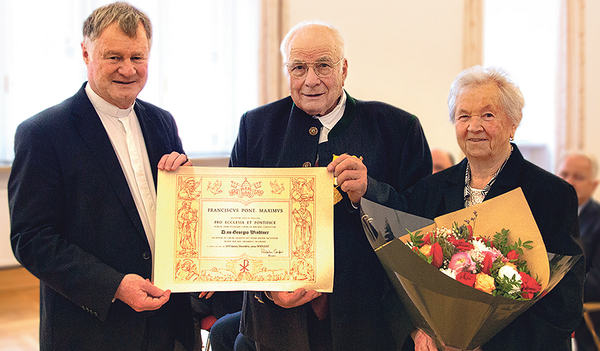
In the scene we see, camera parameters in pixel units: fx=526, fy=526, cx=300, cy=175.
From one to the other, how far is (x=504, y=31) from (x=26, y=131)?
7411mm

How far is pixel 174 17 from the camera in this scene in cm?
539

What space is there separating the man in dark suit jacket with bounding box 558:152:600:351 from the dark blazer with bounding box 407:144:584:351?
169cm

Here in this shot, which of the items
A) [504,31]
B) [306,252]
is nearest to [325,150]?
[306,252]

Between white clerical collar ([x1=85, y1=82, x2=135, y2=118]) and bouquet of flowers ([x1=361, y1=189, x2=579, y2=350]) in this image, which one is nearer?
bouquet of flowers ([x1=361, y1=189, x2=579, y2=350])

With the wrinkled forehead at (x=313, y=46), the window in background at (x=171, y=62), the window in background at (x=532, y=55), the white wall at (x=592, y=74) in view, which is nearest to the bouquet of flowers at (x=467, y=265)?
the wrinkled forehead at (x=313, y=46)

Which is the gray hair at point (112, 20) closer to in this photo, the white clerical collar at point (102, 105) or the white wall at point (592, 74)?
the white clerical collar at point (102, 105)

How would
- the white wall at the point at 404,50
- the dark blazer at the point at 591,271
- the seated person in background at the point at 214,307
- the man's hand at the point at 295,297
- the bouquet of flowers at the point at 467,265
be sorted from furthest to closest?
the white wall at the point at 404,50 < the dark blazer at the point at 591,271 < the seated person in background at the point at 214,307 < the man's hand at the point at 295,297 < the bouquet of flowers at the point at 467,265

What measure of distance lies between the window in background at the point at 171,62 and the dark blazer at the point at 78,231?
369 centimetres

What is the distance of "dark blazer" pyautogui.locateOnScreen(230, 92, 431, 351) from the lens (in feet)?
5.53

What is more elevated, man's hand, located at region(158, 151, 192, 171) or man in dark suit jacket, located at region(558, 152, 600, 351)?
man's hand, located at region(158, 151, 192, 171)

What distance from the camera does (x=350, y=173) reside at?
158 cm

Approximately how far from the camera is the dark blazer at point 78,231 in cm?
149

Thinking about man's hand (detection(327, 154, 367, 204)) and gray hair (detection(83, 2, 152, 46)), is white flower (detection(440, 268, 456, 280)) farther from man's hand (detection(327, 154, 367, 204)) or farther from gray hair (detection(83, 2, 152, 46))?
gray hair (detection(83, 2, 152, 46))

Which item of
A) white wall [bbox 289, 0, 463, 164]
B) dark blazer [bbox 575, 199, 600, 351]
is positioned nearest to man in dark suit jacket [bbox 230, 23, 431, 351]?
dark blazer [bbox 575, 199, 600, 351]
